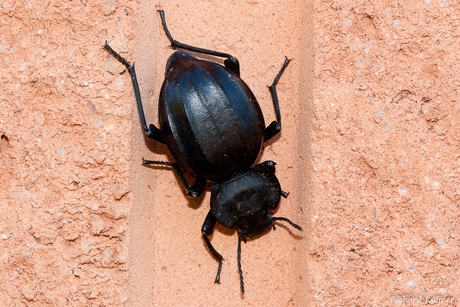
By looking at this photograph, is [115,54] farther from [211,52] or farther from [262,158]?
[262,158]

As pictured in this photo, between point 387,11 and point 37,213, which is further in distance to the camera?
point 387,11

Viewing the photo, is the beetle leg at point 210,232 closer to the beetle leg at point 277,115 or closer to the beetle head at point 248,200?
the beetle head at point 248,200

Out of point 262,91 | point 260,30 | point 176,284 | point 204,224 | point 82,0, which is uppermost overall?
point 82,0

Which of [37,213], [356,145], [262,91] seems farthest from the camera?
[262,91]

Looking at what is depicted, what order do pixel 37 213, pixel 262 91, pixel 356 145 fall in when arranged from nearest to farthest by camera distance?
pixel 37 213 → pixel 356 145 → pixel 262 91

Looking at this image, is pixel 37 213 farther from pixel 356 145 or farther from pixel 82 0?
pixel 356 145

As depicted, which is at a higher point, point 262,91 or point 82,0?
point 82,0

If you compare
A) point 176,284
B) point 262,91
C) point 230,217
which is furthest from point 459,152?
point 176,284

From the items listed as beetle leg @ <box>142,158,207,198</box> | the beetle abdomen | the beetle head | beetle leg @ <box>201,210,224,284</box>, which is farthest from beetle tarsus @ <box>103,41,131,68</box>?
beetle leg @ <box>201,210,224,284</box>
